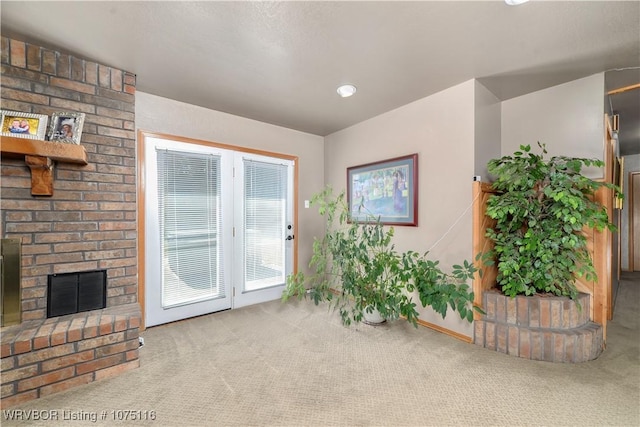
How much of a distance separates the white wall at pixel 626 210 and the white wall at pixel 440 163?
4.78m

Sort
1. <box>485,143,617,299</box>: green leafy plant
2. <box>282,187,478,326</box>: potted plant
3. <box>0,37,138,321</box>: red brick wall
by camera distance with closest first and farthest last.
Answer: <box>0,37,138,321</box>: red brick wall, <box>485,143,617,299</box>: green leafy plant, <box>282,187,478,326</box>: potted plant

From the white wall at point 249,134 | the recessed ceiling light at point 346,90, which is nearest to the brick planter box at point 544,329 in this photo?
the recessed ceiling light at point 346,90

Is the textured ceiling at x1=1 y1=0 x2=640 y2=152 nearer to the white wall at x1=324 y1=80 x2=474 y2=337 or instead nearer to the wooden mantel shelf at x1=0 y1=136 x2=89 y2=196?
the white wall at x1=324 y1=80 x2=474 y2=337

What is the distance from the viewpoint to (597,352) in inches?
84.0

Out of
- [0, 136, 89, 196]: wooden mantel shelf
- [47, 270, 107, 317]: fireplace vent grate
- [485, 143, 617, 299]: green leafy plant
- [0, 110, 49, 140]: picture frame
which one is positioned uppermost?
[0, 110, 49, 140]: picture frame

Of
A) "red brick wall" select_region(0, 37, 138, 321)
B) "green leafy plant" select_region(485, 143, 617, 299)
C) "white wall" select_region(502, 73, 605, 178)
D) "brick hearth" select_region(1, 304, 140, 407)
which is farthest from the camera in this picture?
"white wall" select_region(502, 73, 605, 178)

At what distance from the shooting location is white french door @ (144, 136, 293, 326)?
274 cm

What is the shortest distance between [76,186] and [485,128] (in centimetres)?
351

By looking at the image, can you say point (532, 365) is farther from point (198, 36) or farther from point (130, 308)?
point (198, 36)

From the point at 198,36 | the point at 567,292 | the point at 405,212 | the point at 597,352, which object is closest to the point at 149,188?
the point at 198,36

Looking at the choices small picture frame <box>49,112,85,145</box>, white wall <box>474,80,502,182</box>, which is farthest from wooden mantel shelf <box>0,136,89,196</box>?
white wall <box>474,80,502,182</box>

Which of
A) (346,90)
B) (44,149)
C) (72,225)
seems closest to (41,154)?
(44,149)

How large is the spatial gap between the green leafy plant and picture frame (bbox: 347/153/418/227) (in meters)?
0.77

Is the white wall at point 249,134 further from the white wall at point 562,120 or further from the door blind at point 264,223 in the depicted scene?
the white wall at point 562,120
